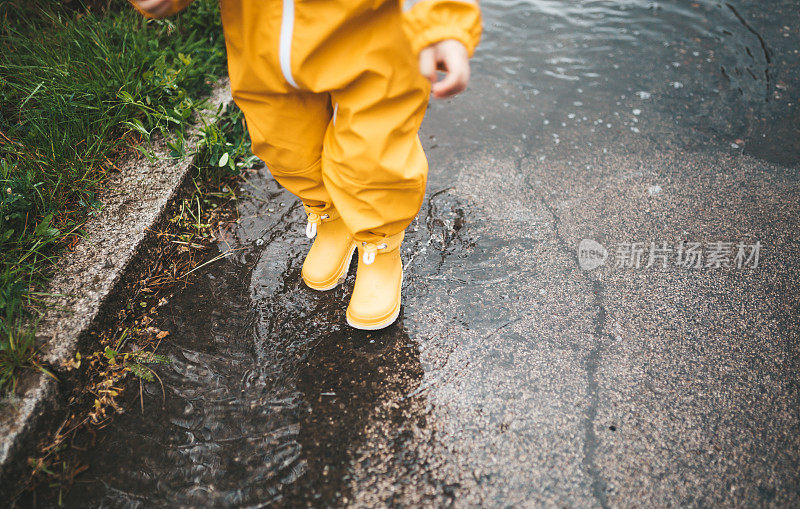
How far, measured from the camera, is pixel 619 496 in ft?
4.33

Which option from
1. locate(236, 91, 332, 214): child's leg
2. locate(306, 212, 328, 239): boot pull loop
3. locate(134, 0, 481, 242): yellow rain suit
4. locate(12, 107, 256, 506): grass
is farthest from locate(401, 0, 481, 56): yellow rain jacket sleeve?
locate(12, 107, 256, 506): grass

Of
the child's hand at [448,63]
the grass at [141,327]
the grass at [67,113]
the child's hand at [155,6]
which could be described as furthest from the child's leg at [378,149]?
the grass at [67,113]

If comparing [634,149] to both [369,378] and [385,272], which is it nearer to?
[385,272]

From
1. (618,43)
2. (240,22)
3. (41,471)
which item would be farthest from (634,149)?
(41,471)

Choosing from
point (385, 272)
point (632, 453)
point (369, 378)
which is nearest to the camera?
point (632, 453)

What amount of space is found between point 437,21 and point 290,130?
1.81ft

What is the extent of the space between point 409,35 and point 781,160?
2185mm

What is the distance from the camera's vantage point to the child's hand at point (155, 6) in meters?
1.19

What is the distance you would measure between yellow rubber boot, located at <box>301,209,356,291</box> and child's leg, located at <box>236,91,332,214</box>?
25cm

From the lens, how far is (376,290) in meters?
1.71

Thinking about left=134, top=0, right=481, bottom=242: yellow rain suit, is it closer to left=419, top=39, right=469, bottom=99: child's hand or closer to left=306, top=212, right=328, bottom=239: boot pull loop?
left=419, top=39, right=469, bottom=99: child's hand

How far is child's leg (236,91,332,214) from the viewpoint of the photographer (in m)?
1.38

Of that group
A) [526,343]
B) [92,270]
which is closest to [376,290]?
[526,343]

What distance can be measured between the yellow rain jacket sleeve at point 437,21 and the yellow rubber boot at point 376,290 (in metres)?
0.70
